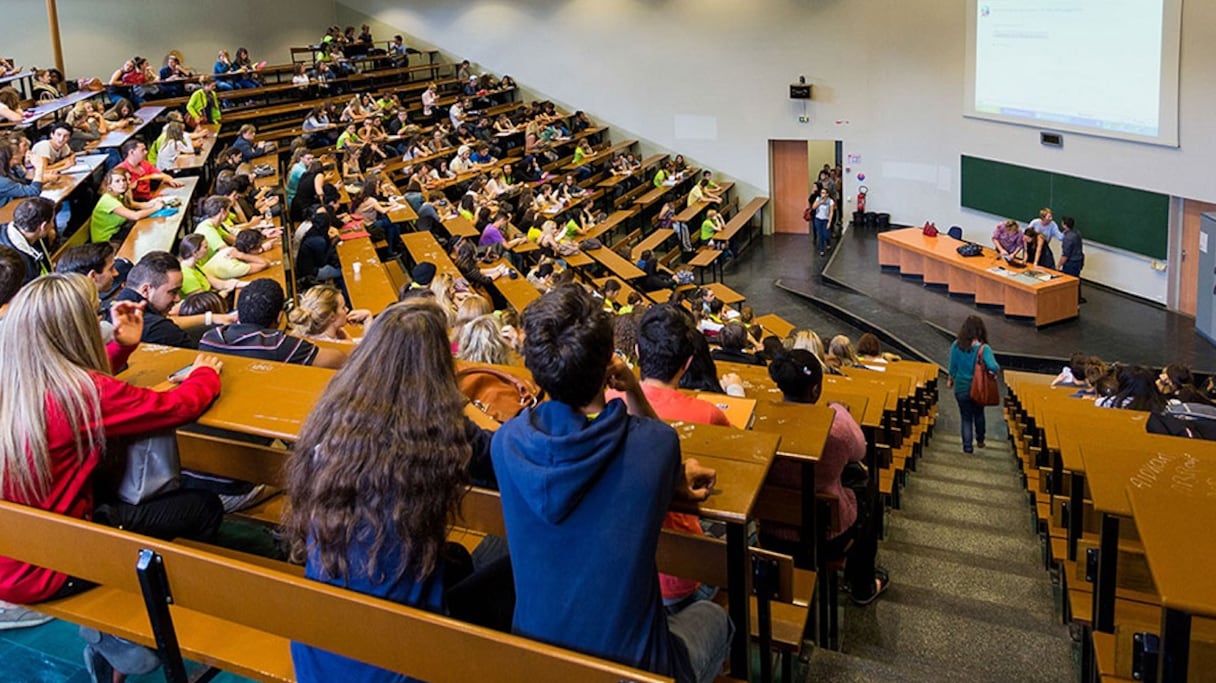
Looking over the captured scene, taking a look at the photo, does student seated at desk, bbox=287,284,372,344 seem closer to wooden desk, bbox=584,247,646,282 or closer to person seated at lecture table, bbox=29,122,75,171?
person seated at lecture table, bbox=29,122,75,171

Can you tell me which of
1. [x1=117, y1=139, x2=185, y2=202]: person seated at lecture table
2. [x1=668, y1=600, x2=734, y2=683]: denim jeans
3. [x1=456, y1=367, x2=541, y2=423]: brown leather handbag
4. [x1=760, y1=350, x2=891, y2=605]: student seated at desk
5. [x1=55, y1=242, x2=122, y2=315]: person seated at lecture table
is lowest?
[x1=760, y1=350, x2=891, y2=605]: student seated at desk

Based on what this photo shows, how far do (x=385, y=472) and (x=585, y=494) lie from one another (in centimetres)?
41

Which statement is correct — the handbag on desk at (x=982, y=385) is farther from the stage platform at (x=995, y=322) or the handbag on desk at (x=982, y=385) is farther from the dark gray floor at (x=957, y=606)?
the stage platform at (x=995, y=322)

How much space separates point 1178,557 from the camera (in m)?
1.78

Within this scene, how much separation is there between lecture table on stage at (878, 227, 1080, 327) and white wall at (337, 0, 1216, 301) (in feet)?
5.91

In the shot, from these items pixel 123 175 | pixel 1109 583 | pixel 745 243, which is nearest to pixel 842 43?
pixel 745 243

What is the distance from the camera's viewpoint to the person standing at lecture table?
13367 mm

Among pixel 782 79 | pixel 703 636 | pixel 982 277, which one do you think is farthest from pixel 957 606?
pixel 782 79

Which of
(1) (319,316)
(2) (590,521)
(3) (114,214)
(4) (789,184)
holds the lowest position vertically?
(4) (789,184)

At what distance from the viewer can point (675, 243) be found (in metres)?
17.2

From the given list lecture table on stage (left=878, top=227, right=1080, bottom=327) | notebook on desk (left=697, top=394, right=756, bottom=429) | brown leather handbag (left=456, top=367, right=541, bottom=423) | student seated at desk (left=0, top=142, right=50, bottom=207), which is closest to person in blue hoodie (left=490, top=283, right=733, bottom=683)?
brown leather handbag (left=456, top=367, right=541, bottom=423)

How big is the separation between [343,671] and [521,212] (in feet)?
40.2

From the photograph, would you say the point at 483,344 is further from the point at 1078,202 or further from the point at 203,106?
the point at 1078,202

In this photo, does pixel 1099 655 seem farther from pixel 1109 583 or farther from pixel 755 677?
pixel 755 677
